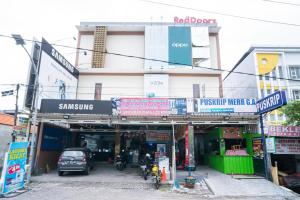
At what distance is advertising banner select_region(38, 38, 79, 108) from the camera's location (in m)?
15.1

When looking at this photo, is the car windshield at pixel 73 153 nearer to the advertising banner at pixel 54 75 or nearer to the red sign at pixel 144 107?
the red sign at pixel 144 107

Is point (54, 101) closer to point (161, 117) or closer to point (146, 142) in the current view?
A: point (161, 117)

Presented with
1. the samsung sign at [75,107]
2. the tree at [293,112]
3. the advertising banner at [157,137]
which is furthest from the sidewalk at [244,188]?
the samsung sign at [75,107]

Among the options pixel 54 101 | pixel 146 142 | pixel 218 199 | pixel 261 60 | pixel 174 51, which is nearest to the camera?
pixel 218 199

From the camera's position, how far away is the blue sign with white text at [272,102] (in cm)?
1116

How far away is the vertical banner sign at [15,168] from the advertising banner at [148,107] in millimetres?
5815

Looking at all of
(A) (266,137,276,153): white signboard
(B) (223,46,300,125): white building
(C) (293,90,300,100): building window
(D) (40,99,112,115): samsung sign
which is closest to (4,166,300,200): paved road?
(A) (266,137,276,153): white signboard

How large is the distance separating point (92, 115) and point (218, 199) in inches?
363

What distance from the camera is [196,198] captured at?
31.2 feet

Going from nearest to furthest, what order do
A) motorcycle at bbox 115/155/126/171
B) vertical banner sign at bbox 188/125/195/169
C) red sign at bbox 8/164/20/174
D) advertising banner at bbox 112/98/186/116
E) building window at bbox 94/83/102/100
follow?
red sign at bbox 8/164/20/174
vertical banner sign at bbox 188/125/195/169
advertising banner at bbox 112/98/186/116
motorcycle at bbox 115/155/126/171
building window at bbox 94/83/102/100

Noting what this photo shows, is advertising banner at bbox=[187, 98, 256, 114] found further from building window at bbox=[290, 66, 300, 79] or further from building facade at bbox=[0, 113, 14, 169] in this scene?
building facade at bbox=[0, 113, 14, 169]

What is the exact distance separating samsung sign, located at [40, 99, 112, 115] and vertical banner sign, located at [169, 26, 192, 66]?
1206 centimetres

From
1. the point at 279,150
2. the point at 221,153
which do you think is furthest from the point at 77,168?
the point at 279,150

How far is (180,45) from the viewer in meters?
24.6
